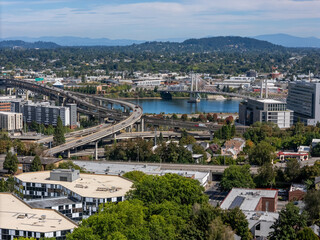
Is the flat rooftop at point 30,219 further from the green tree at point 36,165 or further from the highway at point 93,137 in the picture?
the highway at point 93,137

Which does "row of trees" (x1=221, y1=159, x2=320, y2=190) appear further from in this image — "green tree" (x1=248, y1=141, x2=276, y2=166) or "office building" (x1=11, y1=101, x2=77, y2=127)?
"office building" (x1=11, y1=101, x2=77, y2=127)

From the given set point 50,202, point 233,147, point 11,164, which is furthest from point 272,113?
point 50,202

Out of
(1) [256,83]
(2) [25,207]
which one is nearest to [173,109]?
(1) [256,83]

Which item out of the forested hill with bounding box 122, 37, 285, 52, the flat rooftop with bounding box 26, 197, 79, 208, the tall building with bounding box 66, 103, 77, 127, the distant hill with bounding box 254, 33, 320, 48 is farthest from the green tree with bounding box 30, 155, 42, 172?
the distant hill with bounding box 254, 33, 320, 48

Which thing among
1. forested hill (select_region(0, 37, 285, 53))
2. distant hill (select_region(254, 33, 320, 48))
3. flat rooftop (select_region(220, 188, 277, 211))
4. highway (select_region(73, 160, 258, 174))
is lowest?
highway (select_region(73, 160, 258, 174))

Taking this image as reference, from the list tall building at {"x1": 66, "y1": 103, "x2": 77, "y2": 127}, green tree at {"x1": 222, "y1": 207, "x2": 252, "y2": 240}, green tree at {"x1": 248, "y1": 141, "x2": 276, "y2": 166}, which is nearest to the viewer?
green tree at {"x1": 222, "y1": 207, "x2": 252, "y2": 240}

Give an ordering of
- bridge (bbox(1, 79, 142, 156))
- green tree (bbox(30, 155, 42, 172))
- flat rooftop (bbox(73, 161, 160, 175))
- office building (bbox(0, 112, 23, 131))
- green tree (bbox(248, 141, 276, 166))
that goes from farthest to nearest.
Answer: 1. office building (bbox(0, 112, 23, 131))
2. bridge (bbox(1, 79, 142, 156))
3. green tree (bbox(248, 141, 276, 166))
4. green tree (bbox(30, 155, 42, 172))
5. flat rooftop (bbox(73, 161, 160, 175))
